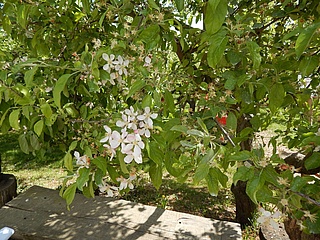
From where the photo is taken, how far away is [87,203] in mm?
2109

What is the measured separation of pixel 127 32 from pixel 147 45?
213 mm

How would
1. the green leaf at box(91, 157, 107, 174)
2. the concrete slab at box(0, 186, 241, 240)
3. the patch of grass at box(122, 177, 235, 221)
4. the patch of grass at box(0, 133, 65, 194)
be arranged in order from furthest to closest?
the patch of grass at box(0, 133, 65, 194) → the patch of grass at box(122, 177, 235, 221) → the concrete slab at box(0, 186, 241, 240) → the green leaf at box(91, 157, 107, 174)

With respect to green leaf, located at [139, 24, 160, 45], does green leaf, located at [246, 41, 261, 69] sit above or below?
below

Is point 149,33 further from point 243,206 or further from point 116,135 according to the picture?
point 243,206

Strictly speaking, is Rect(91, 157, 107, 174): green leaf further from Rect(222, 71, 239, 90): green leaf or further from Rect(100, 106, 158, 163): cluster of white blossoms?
Rect(222, 71, 239, 90): green leaf

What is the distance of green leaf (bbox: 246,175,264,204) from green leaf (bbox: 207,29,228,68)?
1.04ft

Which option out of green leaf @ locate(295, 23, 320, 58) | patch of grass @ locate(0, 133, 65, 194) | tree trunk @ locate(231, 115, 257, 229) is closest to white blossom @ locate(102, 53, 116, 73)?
green leaf @ locate(295, 23, 320, 58)

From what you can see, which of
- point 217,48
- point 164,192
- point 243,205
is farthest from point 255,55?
point 164,192

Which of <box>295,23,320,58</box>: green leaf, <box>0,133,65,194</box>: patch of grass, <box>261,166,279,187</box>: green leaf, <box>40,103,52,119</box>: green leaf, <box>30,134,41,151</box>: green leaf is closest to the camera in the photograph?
<box>295,23,320,58</box>: green leaf

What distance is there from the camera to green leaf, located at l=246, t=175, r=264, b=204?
0.81 meters

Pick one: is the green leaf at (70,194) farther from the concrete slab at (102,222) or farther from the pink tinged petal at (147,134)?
the concrete slab at (102,222)

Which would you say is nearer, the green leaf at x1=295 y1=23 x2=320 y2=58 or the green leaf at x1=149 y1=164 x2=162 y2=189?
the green leaf at x1=295 y1=23 x2=320 y2=58

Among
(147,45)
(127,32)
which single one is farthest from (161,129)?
(127,32)

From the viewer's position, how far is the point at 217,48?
876 mm
